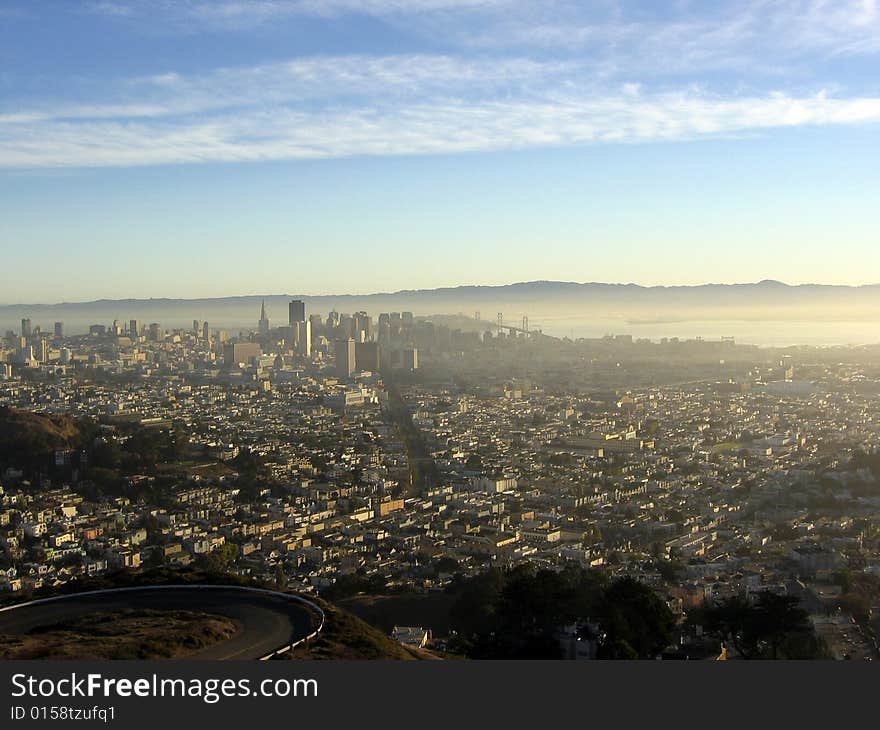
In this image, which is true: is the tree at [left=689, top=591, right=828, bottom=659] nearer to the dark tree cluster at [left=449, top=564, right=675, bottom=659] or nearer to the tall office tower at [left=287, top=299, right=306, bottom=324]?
the dark tree cluster at [left=449, top=564, right=675, bottom=659]

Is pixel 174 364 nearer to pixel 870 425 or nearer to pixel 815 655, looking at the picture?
pixel 870 425

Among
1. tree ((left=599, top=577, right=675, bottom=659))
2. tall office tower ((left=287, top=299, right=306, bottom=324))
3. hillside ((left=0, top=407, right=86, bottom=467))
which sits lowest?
hillside ((left=0, top=407, right=86, bottom=467))

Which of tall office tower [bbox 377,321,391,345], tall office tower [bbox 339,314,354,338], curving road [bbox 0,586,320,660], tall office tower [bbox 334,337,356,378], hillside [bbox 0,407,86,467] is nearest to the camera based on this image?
curving road [bbox 0,586,320,660]

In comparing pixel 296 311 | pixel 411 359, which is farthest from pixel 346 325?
pixel 411 359

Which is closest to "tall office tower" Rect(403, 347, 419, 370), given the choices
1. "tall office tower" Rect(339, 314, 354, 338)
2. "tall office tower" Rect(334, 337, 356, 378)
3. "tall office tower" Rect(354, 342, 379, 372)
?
"tall office tower" Rect(354, 342, 379, 372)

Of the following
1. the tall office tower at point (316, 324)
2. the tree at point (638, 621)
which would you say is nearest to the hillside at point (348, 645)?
the tree at point (638, 621)

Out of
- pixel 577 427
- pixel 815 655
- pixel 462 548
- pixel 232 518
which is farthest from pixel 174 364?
pixel 815 655
